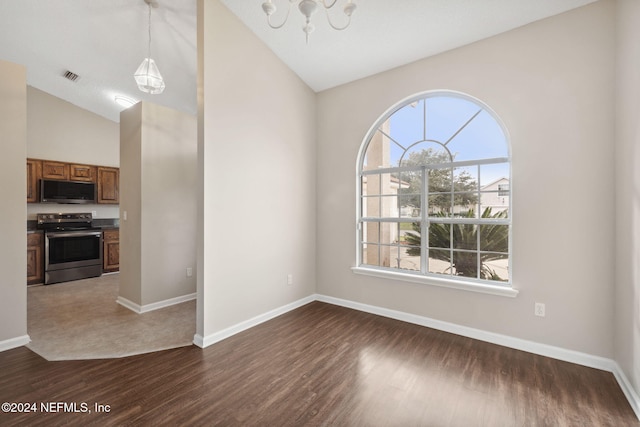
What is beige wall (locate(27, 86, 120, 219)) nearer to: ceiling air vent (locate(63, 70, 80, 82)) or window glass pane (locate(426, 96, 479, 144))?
ceiling air vent (locate(63, 70, 80, 82))

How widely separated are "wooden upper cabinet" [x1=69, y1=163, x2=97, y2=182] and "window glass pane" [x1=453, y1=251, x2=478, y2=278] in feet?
21.9

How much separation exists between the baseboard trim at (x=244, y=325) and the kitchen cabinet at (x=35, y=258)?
414 cm

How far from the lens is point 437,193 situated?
3146 mm

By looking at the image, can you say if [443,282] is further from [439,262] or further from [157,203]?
[157,203]

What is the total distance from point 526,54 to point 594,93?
66 centimetres

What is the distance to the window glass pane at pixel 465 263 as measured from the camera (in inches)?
116

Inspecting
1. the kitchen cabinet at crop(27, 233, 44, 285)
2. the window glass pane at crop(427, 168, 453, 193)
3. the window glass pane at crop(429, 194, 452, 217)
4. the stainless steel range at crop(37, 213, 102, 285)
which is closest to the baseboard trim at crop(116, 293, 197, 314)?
the stainless steel range at crop(37, 213, 102, 285)

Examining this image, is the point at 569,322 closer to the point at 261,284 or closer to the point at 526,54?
the point at 526,54

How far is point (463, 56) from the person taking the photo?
9.55 ft

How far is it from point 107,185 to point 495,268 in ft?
22.9

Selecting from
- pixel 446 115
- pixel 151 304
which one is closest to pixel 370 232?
pixel 446 115

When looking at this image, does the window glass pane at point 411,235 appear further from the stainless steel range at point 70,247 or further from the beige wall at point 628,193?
the stainless steel range at point 70,247

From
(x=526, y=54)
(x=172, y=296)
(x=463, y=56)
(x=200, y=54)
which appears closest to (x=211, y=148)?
(x=200, y=54)

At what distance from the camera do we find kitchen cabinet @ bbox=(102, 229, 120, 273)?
561cm
